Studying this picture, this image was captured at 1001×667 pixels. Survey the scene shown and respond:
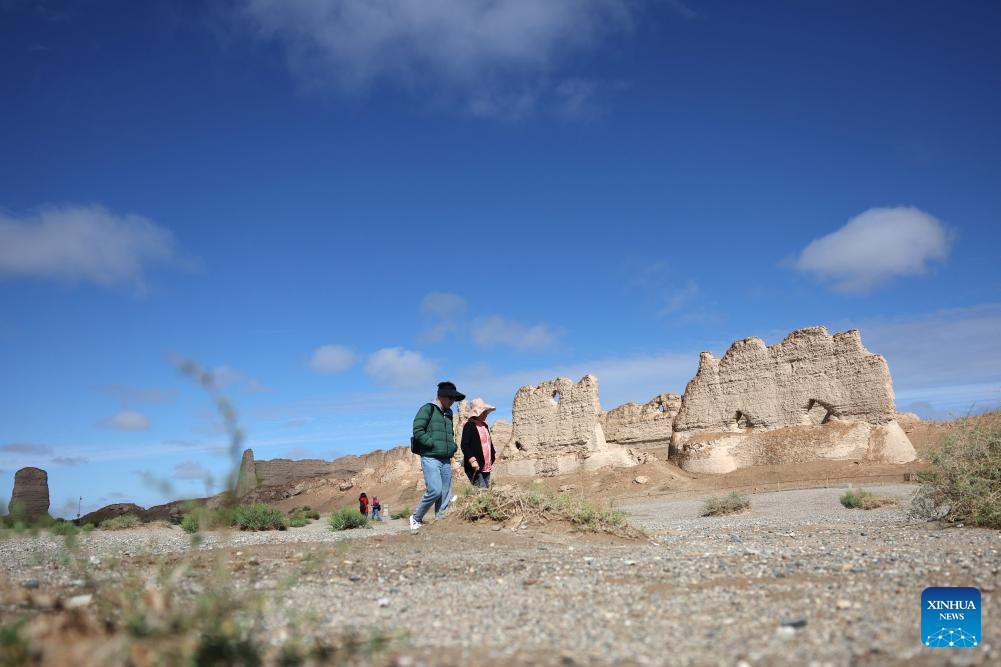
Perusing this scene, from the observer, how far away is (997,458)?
386 inches

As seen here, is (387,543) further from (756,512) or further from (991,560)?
(756,512)

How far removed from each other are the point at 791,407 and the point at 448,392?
27.3 meters

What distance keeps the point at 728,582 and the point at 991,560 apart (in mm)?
2531

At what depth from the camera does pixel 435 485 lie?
9328 millimetres

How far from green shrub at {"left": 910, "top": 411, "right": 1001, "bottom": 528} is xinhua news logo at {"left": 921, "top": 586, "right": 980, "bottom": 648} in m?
6.29

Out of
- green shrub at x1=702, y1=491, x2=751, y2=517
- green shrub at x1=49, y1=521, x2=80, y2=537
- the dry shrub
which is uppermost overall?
green shrub at x1=49, y1=521, x2=80, y2=537

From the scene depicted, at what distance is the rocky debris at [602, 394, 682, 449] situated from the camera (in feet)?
141

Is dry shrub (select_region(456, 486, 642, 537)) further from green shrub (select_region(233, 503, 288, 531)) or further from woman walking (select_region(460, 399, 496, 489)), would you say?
green shrub (select_region(233, 503, 288, 531))

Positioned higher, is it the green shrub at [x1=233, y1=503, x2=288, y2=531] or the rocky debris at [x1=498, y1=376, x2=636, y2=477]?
the rocky debris at [x1=498, y1=376, x2=636, y2=477]

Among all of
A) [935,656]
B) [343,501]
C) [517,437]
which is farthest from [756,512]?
[343,501]

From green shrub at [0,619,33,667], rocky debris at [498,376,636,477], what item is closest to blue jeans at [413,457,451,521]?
green shrub at [0,619,33,667]

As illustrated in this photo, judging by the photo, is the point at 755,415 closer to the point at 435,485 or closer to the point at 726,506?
the point at 726,506

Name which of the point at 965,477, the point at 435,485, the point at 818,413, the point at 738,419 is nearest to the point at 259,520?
the point at 435,485

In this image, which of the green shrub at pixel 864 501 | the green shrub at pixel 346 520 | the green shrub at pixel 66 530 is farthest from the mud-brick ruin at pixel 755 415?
the green shrub at pixel 66 530
